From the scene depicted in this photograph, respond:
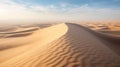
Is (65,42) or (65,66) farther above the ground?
(65,42)

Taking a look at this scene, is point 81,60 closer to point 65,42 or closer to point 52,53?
point 52,53

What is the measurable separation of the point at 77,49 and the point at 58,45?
3.15 ft

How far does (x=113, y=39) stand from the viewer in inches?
460

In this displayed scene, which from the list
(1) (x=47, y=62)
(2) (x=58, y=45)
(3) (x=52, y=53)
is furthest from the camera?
(2) (x=58, y=45)

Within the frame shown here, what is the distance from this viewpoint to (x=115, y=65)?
4.73 m

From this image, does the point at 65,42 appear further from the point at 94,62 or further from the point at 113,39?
Result: the point at 113,39

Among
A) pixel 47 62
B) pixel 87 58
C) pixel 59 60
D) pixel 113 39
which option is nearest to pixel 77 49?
pixel 87 58

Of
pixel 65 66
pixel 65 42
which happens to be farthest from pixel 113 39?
pixel 65 66

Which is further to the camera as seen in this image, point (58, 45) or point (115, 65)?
point (58, 45)

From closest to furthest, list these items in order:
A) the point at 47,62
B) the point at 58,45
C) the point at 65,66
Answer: the point at 65,66
the point at 47,62
the point at 58,45

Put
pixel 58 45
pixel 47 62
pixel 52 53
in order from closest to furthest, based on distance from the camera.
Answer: pixel 47 62
pixel 52 53
pixel 58 45

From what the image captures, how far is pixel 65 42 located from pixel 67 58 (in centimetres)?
157

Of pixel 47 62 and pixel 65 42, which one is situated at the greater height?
pixel 65 42

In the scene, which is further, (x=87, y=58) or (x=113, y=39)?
(x=113, y=39)
